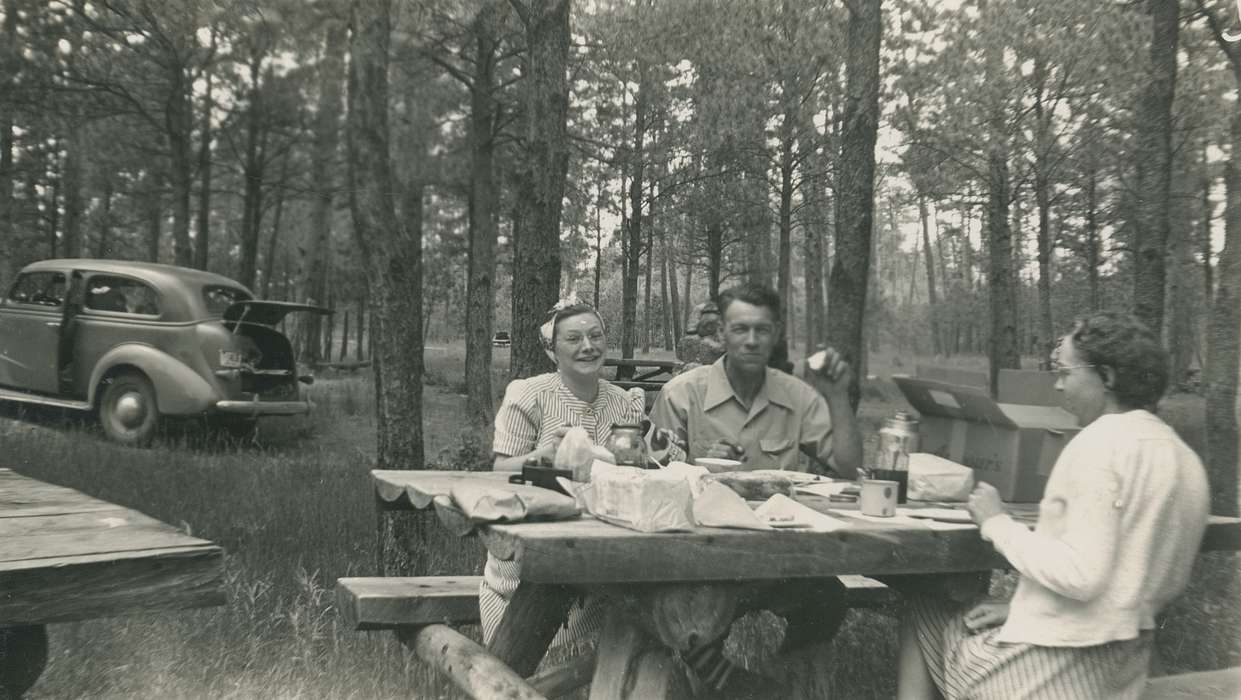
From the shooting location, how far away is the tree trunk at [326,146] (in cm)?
551

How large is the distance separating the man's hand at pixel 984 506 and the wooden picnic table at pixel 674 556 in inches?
3.5

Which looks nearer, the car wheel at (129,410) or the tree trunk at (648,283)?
the car wheel at (129,410)

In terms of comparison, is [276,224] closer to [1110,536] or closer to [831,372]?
[831,372]

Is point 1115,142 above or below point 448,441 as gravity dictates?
above

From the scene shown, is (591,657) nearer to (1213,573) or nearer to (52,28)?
(1213,573)

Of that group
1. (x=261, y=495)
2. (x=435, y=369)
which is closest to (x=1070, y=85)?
(x=435, y=369)

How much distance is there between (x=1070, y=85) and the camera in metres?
10.5

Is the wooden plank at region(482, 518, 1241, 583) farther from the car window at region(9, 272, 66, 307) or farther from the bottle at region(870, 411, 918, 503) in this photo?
the car window at region(9, 272, 66, 307)

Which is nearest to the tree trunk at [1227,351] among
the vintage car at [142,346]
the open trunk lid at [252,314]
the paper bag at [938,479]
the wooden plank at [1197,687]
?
the wooden plank at [1197,687]

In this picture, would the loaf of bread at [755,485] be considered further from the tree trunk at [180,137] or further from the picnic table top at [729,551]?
the tree trunk at [180,137]

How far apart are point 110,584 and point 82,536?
24 centimetres

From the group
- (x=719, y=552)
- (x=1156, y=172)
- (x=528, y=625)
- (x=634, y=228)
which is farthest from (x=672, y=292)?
(x=719, y=552)

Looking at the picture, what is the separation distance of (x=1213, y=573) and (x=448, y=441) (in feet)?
20.8

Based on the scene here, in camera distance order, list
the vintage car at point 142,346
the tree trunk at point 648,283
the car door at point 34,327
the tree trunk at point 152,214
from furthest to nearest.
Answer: the tree trunk at point 648,283 < the tree trunk at point 152,214 < the vintage car at point 142,346 < the car door at point 34,327
